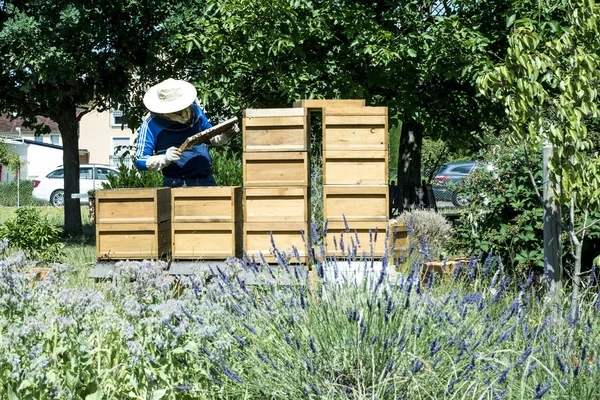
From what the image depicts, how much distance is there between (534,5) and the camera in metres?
10.8

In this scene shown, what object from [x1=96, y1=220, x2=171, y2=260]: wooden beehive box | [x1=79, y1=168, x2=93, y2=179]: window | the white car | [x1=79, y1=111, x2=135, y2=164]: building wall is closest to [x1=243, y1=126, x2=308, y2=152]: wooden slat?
[x1=96, y1=220, x2=171, y2=260]: wooden beehive box

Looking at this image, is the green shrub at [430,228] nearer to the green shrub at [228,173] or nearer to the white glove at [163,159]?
the green shrub at [228,173]

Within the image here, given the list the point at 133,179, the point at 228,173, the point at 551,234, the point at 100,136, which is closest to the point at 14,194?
the point at 100,136

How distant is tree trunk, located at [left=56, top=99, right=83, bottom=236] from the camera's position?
607 inches

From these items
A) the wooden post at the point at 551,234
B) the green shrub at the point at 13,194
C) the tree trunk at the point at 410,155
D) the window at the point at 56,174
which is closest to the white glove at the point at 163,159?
the wooden post at the point at 551,234

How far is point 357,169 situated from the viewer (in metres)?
6.43

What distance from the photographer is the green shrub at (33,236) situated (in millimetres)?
10102

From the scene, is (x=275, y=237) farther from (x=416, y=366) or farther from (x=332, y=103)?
(x=416, y=366)

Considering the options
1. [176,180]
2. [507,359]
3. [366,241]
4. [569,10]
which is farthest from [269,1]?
[507,359]

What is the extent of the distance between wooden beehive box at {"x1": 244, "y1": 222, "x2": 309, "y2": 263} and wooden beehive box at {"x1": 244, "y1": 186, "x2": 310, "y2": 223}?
4 centimetres

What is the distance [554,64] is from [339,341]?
246 centimetres

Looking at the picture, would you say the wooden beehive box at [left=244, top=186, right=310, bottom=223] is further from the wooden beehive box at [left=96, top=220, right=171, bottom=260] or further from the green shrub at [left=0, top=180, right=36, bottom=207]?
the green shrub at [left=0, top=180, right=36, bottom=207]

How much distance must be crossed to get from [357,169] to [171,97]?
1.76 meters

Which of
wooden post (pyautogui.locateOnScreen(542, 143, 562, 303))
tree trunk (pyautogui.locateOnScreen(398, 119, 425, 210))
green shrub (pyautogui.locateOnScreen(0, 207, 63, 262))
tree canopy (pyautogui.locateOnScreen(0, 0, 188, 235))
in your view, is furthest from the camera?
tree trunk (pyautogui.locateOnScreen(398, 119, 425, 210))
